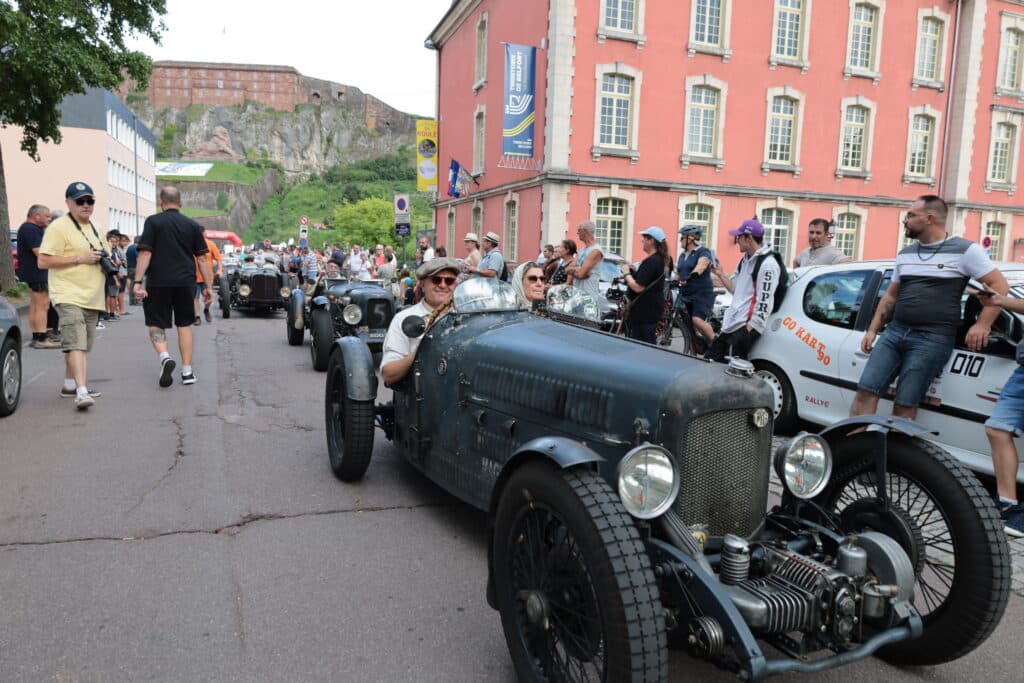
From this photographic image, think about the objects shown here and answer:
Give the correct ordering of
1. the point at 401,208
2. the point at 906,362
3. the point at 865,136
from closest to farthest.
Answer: the point at 906,362 → the point at 401,208 → the point at 865,136

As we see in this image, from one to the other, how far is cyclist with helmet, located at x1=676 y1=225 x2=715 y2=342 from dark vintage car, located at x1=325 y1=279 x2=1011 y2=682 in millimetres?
6288

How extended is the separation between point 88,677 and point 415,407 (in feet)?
6.84

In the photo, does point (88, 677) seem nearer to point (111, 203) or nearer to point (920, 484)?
point (920, 484)

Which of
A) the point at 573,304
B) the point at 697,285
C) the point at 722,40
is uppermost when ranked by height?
the point at 722,40

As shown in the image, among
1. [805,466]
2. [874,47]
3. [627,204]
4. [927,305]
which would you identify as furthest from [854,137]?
[805,466]

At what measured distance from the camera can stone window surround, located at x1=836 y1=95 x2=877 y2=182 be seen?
24266 mm

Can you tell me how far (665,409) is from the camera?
258 cm

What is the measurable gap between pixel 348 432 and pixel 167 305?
3.88m

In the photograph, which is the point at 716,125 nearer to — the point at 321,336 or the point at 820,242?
the point at 820,242

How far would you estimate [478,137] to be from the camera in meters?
28.0

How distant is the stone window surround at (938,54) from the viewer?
24.8 meters

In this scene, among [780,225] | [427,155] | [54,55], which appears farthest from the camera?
[427,155]

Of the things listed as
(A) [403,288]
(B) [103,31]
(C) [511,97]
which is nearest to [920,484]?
(A) [403,288]

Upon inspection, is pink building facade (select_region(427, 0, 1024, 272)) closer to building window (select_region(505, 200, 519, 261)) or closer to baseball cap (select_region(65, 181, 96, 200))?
building window (select_region(505, 200, 519, 261))
